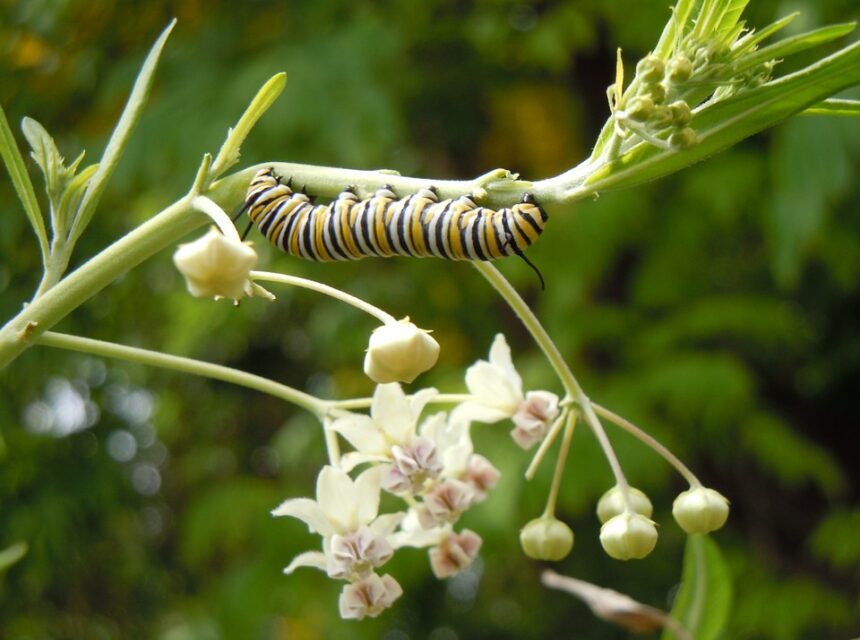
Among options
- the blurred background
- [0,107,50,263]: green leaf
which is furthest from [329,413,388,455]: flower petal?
the blurred background

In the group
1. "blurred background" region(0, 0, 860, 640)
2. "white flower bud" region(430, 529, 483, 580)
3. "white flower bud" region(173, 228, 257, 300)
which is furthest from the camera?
"blurred background" region(0, 0, 860, 640)

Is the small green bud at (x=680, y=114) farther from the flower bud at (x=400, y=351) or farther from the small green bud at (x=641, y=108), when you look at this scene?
the flower bud at (x=400, y=351)

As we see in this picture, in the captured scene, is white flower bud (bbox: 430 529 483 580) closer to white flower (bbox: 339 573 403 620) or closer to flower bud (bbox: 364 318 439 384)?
white flower (bbox: 339 573 403 620)

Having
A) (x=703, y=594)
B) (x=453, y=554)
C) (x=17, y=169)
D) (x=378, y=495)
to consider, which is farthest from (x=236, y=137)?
(x=703, y=594)

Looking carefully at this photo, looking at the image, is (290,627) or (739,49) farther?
(290,627)

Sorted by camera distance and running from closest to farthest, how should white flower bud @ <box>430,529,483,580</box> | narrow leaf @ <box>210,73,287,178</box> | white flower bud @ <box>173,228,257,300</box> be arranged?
white flower bud @ <box>173,228,257,300</box> < narrow leaf @ <box>210,73,287,178</box> < white flower bud @ <box>430,529,483,580</box>

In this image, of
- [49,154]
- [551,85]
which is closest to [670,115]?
[49,154]

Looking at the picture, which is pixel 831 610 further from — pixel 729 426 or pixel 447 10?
pixel 447 10
